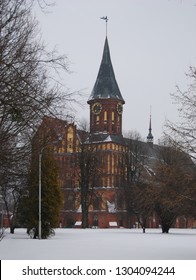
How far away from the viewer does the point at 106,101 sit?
3839 inches

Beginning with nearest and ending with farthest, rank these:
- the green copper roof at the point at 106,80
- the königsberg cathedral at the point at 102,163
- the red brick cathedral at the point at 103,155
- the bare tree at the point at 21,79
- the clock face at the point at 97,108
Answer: the bare tree at the point at 21,79 → the königsberg cathedral at the point at 102,163 → the red brick cathedral at the point at 103,155 → the green copper roof at the point at 106,80 → the clock face at the point at 97,108

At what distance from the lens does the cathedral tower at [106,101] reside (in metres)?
96.8

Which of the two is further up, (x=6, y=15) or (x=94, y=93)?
(x=94, y=93)

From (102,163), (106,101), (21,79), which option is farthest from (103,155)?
(21,79)

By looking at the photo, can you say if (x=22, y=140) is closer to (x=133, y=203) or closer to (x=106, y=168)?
(x=133, y=203)

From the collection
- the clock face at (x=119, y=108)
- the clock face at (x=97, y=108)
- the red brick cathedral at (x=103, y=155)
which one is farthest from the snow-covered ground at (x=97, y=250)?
the clock face at (x=119, y=108)

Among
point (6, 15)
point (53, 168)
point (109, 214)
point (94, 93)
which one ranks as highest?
point (94, 93)

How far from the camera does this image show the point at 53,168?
124ft

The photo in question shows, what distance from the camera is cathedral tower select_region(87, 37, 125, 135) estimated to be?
3812 inches

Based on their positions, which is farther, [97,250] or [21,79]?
[97,250]

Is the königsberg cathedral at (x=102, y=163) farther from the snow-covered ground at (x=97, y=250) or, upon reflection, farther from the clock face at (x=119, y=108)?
Answer: the snow-covered ground at (x=97, y=250)

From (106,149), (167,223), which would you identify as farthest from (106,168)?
(167,223)

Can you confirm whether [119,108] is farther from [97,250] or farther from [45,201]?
[97,250]
